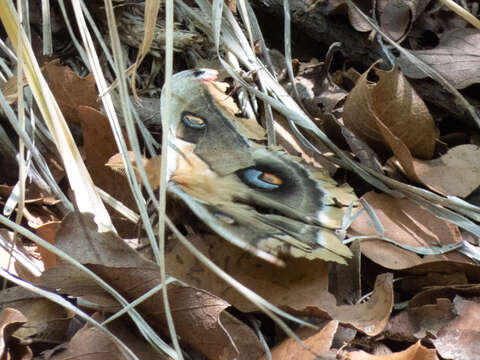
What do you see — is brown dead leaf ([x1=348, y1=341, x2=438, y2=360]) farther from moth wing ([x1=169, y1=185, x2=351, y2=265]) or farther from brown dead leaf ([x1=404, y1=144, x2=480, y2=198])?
brown dead leaf ([x1=404, y1=144, x2=480, y2=198])

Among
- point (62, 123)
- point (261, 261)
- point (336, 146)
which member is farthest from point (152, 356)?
point (336, 146)

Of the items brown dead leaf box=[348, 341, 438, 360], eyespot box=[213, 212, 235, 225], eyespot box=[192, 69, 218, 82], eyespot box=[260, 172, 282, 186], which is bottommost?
brown dead leaf box=[348, 341, 438, 360]

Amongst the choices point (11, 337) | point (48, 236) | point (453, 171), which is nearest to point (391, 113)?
point (453, 171)

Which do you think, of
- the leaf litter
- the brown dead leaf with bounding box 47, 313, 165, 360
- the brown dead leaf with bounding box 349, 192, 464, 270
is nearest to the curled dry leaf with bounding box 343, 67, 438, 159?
the leaf litter

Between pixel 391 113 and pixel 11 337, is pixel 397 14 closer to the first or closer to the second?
pixel 391 113

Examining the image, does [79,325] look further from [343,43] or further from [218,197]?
[343,43]

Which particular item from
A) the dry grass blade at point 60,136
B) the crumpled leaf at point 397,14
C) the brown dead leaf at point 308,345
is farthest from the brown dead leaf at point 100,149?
the crumpled leaf at point 397,14
